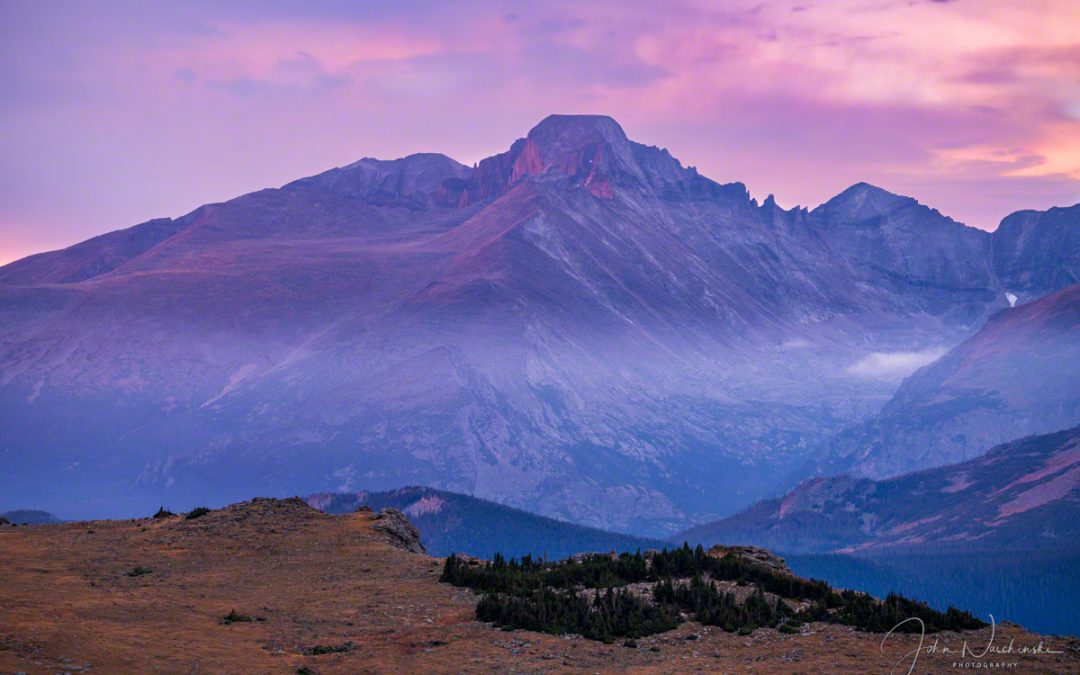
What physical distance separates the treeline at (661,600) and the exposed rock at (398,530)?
10.6 meters

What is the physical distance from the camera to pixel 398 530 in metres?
74.8

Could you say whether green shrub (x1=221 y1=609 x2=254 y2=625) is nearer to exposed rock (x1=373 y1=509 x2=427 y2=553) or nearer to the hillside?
the hillside

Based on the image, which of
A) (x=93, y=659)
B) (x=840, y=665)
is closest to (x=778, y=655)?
(x=840, y=665)

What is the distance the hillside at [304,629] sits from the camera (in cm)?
4631

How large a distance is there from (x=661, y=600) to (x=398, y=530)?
23063 millimetres

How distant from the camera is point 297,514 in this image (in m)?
75.9

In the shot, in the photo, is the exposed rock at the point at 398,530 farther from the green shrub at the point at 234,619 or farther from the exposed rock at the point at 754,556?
the green shrub at the point at 234,619

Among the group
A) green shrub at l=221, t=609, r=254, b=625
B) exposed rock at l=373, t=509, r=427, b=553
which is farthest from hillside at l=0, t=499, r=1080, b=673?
exposed rock at l=373, t=509, r=427, b=553
